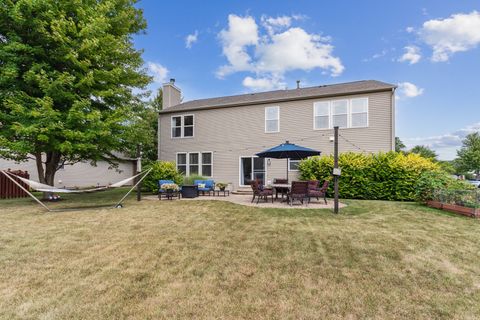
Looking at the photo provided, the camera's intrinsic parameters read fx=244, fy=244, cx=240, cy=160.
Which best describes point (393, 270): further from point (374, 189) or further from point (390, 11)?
point (390, 11)

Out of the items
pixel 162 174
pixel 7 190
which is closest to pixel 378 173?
pixel 162 174

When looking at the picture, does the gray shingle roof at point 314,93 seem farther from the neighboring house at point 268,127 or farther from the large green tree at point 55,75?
the large green tree at point 55,75

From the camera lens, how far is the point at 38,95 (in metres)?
9.15

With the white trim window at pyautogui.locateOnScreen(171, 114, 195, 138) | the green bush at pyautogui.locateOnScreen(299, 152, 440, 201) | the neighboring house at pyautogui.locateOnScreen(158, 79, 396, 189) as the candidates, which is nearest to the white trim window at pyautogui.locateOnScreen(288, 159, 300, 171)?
the neighboring house at pyautogui.locateOnScreen(158, 79, 396, 189)

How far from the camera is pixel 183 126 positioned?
15805mm

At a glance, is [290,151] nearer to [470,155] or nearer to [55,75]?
[55,75]

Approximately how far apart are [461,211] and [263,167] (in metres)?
8.43

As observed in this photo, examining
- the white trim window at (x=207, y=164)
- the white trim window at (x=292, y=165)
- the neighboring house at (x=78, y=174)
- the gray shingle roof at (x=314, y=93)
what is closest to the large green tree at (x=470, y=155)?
the gray shingle roof at (x=314, y=93)

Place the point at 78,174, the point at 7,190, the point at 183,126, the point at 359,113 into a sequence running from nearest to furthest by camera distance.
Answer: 1. the point at 7,190
2. the point at 359,113
3. the point at 183,126
4. the point at 78,174

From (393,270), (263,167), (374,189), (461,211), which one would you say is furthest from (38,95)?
(461,211)

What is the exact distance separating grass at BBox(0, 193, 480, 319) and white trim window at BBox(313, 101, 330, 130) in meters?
7.15

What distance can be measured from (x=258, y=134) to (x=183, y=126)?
514cm

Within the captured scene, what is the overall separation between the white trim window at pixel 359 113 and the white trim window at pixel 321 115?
43.8 inches

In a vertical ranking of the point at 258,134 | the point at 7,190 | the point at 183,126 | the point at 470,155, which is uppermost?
the point at 183,126
